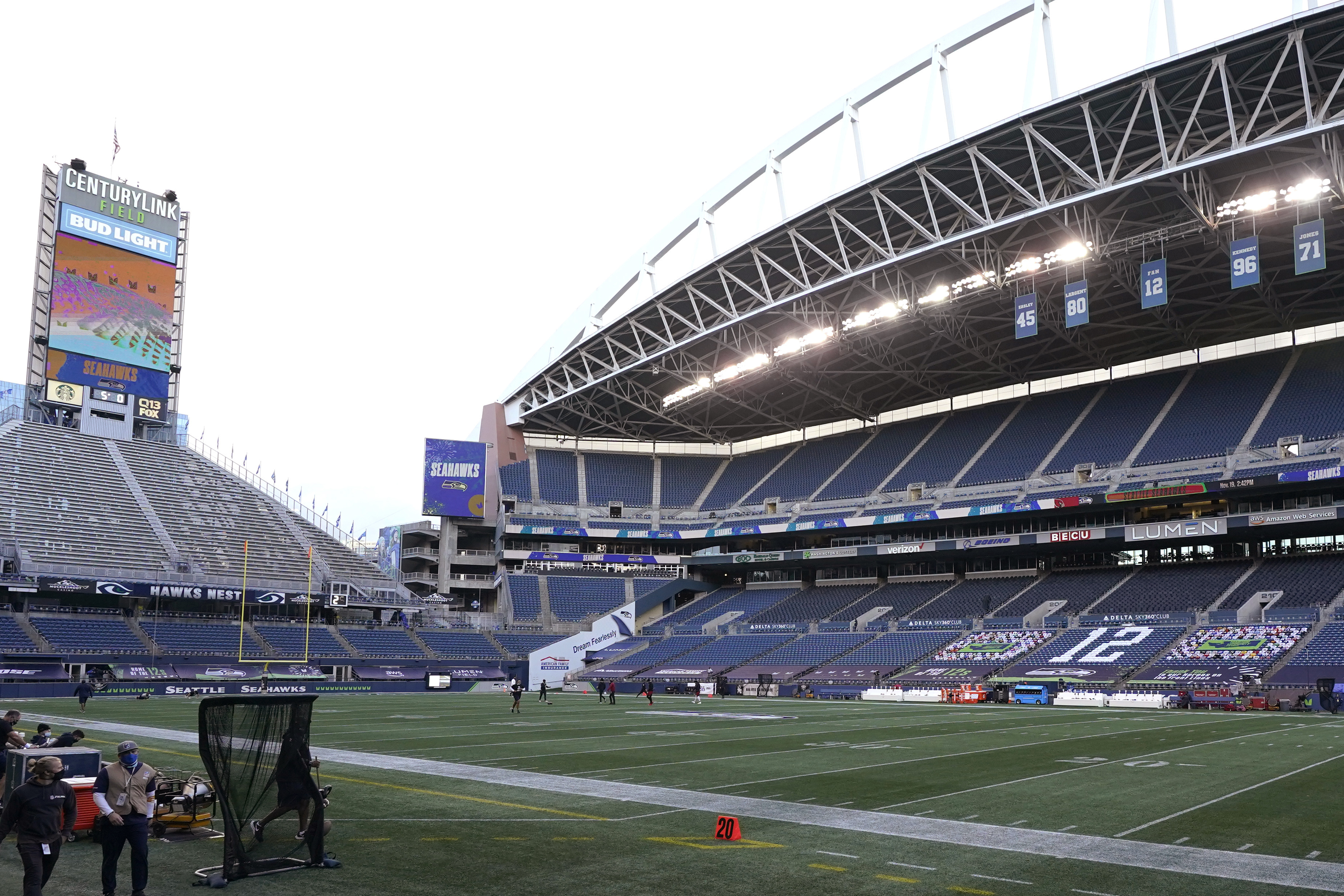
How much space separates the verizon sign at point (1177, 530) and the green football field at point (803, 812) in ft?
85.2

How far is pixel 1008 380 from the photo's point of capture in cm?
7312

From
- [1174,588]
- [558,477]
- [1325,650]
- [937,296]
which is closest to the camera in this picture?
[1325,650]

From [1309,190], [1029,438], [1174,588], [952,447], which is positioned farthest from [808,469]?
[1309,190]

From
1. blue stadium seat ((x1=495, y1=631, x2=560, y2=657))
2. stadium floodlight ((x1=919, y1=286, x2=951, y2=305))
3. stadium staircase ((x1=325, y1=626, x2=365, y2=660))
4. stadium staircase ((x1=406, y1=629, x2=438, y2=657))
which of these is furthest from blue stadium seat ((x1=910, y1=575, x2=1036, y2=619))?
stadium staircase ((x1=325, y1=626, x2=365, y2=660))

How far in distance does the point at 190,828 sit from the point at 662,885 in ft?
22.5

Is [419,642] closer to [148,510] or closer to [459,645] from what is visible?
[459,645]

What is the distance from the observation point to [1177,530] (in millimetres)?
56344

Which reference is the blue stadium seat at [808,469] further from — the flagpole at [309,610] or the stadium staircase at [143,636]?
the stadium staircase at [143,636]

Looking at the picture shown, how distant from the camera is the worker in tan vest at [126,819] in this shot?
32.1ft

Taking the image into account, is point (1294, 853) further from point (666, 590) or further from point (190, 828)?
point (666, 590)

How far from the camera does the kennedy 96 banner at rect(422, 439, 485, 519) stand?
258 feet

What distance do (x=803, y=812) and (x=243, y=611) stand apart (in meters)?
53.3

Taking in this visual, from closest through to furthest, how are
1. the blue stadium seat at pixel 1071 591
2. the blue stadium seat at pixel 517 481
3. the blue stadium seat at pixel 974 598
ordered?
1. the blue stadium seat at pixel 1071 591
2. the blue stadium seat at pixel 974 598
3. the blue stadium seat at pixel 517 481

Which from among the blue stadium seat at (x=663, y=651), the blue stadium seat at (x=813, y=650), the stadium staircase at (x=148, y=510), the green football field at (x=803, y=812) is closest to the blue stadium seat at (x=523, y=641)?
the blue stadium seat at (x=663, y=651)
